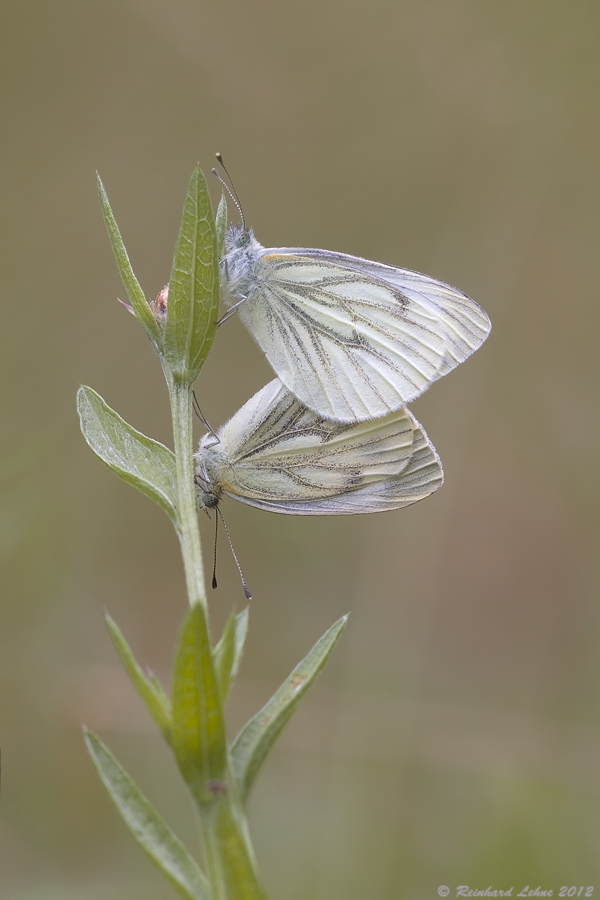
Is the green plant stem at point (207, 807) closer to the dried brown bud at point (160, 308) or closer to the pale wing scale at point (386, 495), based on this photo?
the dried brown bud at point (160, 308)

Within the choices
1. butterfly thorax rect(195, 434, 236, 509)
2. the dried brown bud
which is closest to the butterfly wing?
butterfly thorax rect(195, 434, 236, 509)

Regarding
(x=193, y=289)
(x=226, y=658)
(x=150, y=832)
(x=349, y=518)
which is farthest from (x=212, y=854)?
(x=349, y=518)

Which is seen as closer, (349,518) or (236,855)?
(236,855)

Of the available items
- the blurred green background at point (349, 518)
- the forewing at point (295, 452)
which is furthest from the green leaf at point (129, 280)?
the blurred green background at point (349, 518)

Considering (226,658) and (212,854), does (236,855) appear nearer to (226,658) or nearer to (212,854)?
(212,854)

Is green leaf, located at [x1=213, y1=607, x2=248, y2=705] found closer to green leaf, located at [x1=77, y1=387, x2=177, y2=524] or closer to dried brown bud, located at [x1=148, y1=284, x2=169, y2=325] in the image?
green leaf, located at [x1=77, y1=387, x2=177, y2=524]

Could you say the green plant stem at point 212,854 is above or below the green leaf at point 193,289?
below

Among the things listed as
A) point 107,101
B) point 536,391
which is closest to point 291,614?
point 536,391
